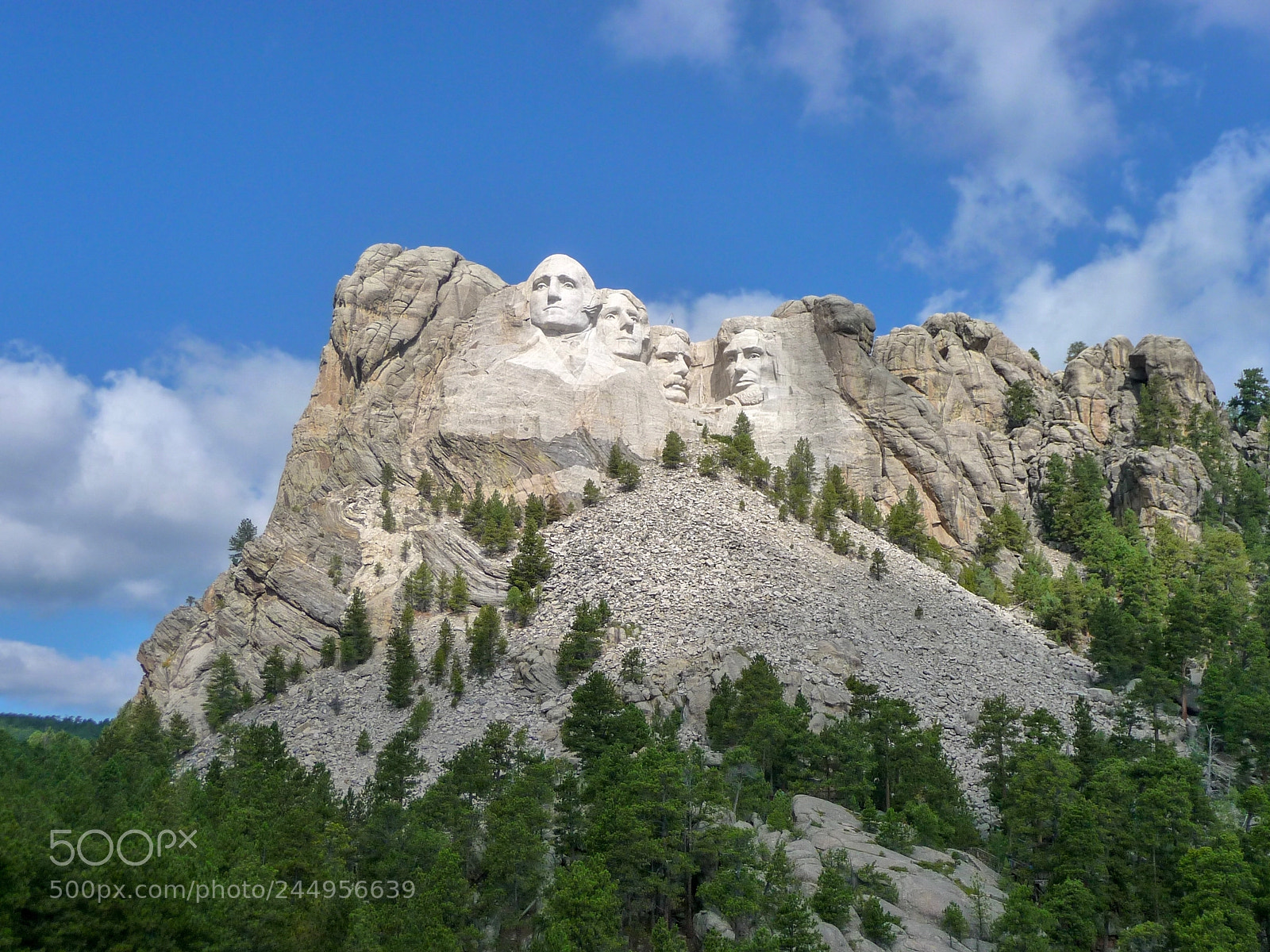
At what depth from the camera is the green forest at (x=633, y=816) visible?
125 ft

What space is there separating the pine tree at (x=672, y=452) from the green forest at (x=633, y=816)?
772 inches

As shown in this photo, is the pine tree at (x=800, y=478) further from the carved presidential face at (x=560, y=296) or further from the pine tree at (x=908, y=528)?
the carved presidential face at (x=560, y=296)

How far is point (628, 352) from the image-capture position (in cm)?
10450

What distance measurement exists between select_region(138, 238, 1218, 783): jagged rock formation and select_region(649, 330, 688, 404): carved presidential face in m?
0.31

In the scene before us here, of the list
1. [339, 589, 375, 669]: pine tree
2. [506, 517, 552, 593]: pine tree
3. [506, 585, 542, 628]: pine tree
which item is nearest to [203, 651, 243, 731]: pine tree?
[339, 589, 375, 669]: pine tree

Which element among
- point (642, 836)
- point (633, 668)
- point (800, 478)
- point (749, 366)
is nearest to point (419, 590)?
point (633, 668)

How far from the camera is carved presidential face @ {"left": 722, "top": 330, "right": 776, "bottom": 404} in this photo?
10925cm

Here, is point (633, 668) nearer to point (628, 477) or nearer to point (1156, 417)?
point (628, 477)

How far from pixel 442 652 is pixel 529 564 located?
9398 mm

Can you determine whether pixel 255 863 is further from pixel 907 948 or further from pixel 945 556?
pixel 945 556

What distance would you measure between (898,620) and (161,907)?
184 ft

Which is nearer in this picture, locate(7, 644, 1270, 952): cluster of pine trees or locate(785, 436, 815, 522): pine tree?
locate(7, 644, 1270, 952): cluster of pine trees

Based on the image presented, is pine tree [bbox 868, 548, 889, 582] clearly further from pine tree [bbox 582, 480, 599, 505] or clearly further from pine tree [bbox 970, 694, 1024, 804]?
pine tree [bbox 970, 694, 1024, 804]

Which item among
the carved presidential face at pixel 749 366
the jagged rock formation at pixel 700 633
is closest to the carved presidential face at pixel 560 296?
the carved presidential face at pixel 749 366
